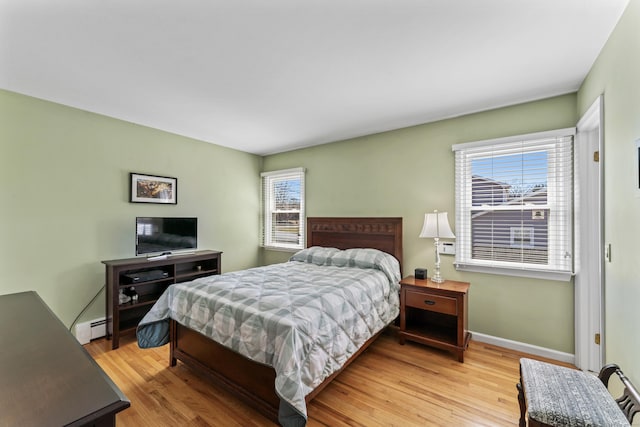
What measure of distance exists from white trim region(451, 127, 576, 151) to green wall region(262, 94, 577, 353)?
0.28 ft

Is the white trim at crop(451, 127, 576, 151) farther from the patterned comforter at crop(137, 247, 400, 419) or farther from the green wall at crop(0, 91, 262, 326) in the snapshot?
the green wall at crop(0, 91, 262, 326)

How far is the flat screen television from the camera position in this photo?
3205 millimetres

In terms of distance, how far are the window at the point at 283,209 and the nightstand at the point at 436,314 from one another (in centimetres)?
203

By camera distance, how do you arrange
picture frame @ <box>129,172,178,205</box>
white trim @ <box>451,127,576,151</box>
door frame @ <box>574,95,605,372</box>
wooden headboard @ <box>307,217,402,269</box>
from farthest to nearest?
wooden headboard @ <box>307,217,402,269</box> → picture frame @ <box>129,172,178,205</box> → white trim @ <box>451,127,576,151</box> → door frame @ <box>574,95,605,372</box>

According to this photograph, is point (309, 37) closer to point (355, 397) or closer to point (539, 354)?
point (355, 397)

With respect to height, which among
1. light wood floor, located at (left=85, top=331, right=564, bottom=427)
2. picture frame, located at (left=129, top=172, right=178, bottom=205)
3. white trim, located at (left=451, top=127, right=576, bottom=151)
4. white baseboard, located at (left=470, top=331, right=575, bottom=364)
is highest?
white trim, located at (left=451, top=127, right=576, bottom=151)

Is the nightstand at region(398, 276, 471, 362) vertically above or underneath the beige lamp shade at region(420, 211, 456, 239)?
underneath

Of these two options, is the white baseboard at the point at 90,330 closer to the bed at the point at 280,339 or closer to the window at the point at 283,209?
the bed at the point at 280,339

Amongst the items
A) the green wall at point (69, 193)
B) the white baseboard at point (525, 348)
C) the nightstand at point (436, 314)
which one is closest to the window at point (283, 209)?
the green wall at point (69, 193)

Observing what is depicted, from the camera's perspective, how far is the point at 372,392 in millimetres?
2104

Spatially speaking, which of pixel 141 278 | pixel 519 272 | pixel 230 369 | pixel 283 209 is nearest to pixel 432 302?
pixel 519 272

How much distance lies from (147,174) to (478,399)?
4082mm

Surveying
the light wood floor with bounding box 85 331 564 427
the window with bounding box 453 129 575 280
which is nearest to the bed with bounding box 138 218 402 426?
the light wood floor with bounding box 85 331 564 427

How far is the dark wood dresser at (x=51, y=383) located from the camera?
643 millimetres
